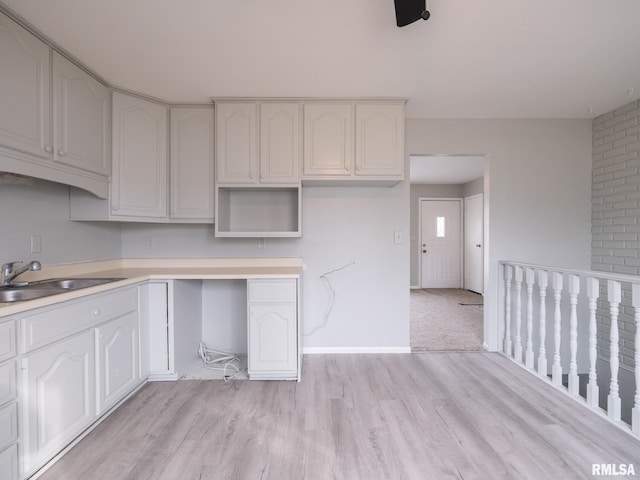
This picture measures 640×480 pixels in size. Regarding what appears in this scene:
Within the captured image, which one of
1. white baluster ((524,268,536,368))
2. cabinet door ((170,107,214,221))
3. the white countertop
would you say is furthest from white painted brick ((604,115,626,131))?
cabinet door ((170,107,214,221))

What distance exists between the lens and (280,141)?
8.18 feet

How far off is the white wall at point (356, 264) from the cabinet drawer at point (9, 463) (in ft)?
5.86

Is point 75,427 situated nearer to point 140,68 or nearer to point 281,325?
point 281,325

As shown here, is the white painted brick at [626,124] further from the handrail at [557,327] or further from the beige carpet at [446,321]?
the beige carpet at [446,321]

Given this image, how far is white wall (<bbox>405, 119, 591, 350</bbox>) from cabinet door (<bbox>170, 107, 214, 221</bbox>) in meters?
1.89

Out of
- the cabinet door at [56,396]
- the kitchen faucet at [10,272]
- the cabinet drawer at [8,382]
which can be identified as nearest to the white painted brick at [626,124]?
the cabinet door at [56,396]

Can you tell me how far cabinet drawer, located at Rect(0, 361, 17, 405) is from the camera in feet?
4.02

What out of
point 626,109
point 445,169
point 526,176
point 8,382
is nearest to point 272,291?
point 8,382

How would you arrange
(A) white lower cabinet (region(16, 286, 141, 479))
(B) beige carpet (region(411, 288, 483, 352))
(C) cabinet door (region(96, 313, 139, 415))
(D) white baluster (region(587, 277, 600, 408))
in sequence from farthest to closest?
(B) beige carpet (region(411, 288, 483, 352)) < (D) white baluster (region(587, 277, 600, 408)) < (C) cabinet door (region(96, 313, 139, 415)) < (A) white lower cabinet (region(16, 286, 141, 479))

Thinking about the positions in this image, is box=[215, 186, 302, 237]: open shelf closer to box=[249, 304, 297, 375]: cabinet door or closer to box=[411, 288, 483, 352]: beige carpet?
box=[249, 304, 297, 375]: cabinet door

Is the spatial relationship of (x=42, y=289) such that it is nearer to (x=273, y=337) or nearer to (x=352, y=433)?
(x=273, y=337)

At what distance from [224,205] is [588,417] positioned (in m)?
3.06

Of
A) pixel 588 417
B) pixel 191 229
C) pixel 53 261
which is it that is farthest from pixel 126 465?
pixel 588 417

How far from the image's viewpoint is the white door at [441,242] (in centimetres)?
651
